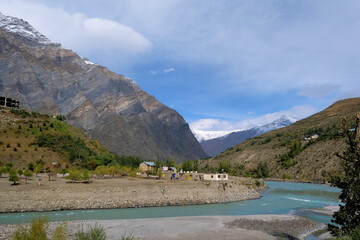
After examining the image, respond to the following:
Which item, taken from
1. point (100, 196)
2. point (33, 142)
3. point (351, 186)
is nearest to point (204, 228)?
point (351, 186)

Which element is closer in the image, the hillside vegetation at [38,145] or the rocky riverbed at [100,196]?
the rocky riverbed at [100,196]

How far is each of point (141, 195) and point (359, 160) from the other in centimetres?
3651

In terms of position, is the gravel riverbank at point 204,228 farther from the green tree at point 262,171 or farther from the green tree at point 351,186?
the green tree at point 262,171

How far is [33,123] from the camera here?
94.4 metres

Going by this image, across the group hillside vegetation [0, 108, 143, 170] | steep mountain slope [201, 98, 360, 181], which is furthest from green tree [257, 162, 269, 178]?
hillside vegetation [0, 108, 143, 170]

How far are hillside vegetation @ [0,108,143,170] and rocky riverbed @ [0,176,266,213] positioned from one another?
28530mm

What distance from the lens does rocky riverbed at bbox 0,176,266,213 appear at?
40.1 meters

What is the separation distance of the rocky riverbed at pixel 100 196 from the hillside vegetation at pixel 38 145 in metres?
28.5

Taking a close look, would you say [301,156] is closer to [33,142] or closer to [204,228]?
[33,142]

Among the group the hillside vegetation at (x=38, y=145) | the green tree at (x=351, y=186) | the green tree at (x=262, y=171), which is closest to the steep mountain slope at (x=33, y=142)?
the hillside vegetation at (x=38, y=145)

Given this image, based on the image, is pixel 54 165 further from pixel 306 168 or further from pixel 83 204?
pixel 306 168

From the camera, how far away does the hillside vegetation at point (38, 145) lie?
75500 millimetres

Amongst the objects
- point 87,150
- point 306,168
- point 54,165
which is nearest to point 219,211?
point 54,165

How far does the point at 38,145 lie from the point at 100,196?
1875 inches
